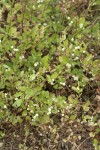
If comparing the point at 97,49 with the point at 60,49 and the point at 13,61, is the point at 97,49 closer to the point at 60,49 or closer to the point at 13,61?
the point at 60,49

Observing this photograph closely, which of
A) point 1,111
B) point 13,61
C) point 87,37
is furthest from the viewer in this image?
point 87,37

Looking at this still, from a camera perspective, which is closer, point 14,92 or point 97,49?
point 14,92

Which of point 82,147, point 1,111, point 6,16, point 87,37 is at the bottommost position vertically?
point 82,147

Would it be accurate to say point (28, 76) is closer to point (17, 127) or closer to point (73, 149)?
point (17, 127)

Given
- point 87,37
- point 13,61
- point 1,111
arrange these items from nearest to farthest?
point 1,111, point 13,61, point 87,37

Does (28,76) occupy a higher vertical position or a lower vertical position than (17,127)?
higher

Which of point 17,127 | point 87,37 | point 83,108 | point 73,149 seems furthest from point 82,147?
point 87,37

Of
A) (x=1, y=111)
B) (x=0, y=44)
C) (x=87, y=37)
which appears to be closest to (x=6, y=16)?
(x=0, y=44)
